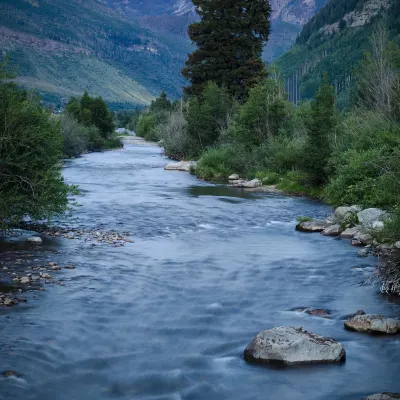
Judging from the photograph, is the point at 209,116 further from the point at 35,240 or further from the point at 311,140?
the point at 35,240

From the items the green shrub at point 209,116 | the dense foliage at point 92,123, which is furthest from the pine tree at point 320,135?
the dense foliage at point 92,123

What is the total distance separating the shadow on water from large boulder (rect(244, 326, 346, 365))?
64.8ft

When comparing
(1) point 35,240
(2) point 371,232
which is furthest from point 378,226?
(1) point 35,240

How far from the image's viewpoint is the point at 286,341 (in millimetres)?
9555

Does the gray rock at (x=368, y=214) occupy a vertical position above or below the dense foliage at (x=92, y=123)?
below

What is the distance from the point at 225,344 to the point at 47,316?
3456mm

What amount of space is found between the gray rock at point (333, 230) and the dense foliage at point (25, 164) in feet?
27.6

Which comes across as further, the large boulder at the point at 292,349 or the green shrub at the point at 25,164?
the green shrub at the point at 25,164

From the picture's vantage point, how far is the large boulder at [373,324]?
1052 cm

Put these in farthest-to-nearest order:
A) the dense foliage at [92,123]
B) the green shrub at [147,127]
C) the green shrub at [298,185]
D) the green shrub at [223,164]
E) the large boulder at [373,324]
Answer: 1. the green shrub at [147,127]
2. the dense foliage at [92,123]
3. the green shrub at [223,164]
4. the green shrub at [298,185]
5. the large boulder at [373,324]

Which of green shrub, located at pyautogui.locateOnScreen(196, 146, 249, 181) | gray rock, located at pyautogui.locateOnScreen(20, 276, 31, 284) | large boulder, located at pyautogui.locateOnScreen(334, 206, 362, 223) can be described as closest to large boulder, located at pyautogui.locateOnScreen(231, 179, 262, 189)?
A: green shrub, located at pyautogui.locateOnScreen(196, 146, 249, 181)

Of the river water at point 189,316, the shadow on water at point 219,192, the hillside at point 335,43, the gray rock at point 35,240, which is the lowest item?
the river water at point 189,316

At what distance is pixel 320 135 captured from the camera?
29.7m

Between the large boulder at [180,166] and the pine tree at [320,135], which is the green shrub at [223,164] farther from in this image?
the pine tree at [320,135]
